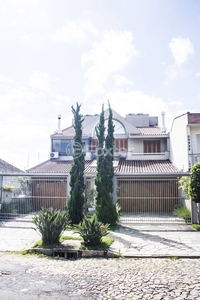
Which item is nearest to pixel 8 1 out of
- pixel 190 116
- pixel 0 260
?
pixel 0 260

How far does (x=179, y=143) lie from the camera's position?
65.4ft

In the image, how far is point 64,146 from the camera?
25.0 metres

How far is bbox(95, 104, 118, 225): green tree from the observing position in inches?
482

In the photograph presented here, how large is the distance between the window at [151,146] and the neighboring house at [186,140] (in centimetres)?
311

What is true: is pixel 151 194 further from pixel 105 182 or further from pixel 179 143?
pixel 179 143

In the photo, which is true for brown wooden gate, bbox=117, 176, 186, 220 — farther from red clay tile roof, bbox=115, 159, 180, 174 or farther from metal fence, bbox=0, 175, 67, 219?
red clay tile roof, bbox=115, 159, 180, 174

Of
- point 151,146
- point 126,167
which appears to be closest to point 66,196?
point 126,167

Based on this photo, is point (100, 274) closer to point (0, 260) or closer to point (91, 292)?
point (91, 292)

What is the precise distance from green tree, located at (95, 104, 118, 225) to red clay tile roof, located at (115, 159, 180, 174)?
21.0ft

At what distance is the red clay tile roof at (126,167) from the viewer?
65.3ft

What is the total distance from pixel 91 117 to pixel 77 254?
2158 centimetres

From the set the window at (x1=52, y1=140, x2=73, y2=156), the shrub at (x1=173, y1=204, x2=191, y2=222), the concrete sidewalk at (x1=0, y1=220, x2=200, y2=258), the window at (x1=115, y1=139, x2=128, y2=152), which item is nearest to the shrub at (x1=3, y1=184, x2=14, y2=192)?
the concrete sidewalk at (x1=0, y1=220, x2=200, y2=258)

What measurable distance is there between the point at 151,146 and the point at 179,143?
14.5 feet

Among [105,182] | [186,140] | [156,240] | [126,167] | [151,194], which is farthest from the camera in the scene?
[126,167]
